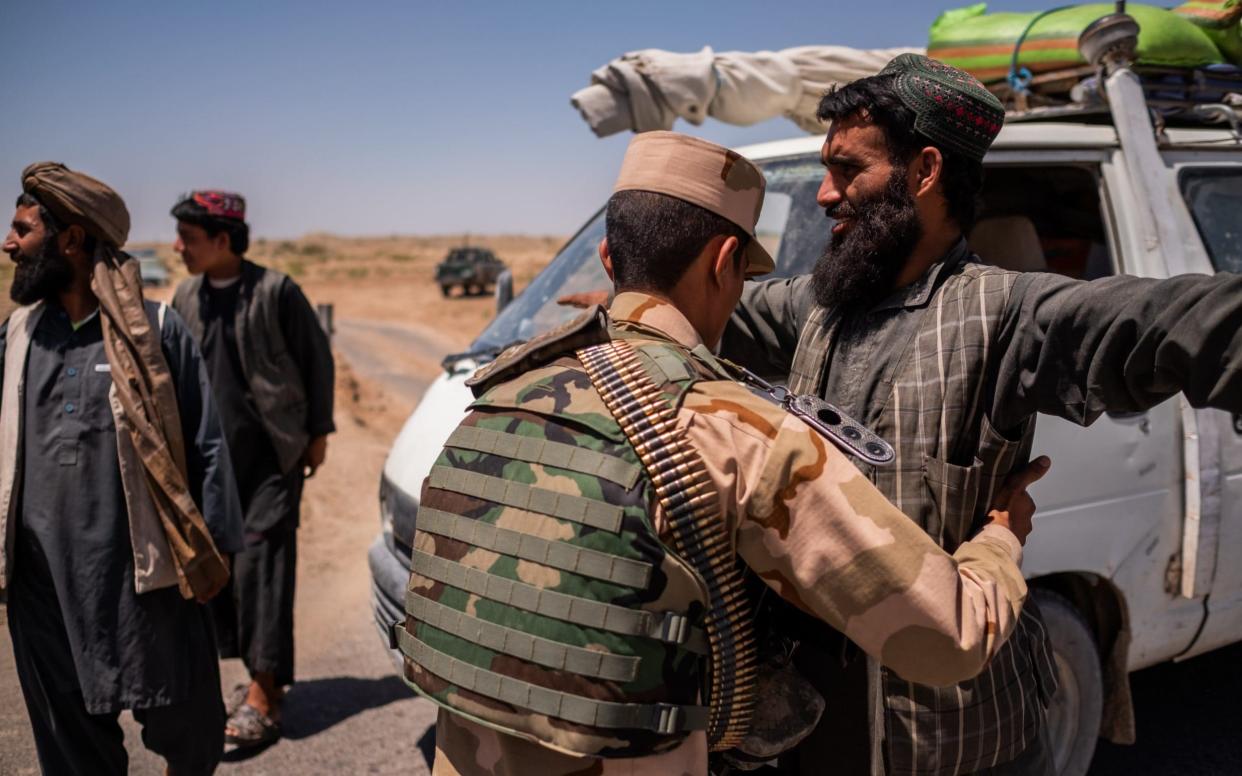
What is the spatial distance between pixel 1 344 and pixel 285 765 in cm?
194

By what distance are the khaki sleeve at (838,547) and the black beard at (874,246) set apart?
78 centimetres

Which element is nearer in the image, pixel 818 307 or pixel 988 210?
pixel 818 307

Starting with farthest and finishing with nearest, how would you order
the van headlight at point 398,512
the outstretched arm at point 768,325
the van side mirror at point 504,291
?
1. the van side mirror at point 504,291
2. the van headlight at point 398,512
3. the outstretched arm at point 768,325

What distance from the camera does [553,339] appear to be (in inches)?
61.9

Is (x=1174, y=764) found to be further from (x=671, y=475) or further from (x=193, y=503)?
(x=193, y=503)

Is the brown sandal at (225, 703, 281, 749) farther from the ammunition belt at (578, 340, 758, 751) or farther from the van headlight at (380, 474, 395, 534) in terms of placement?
the ammunition belt at (578, 340, 758, 751)

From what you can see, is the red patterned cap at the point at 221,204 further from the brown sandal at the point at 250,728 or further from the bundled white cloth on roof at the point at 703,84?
the brown sandal at the point at 250,728

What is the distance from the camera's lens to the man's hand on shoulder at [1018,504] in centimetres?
168

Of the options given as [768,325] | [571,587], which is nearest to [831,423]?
[571,587]

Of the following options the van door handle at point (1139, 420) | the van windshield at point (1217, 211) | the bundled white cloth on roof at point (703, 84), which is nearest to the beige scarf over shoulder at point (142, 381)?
the bundled white cloth on roof at point (703, 84)

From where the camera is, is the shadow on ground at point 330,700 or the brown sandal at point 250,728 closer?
the brown sandal at point 250,728

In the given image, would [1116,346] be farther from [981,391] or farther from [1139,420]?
[1139,420]

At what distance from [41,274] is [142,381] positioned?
1.42ft

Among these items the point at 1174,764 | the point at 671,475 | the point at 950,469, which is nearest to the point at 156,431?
the point at 671,475
